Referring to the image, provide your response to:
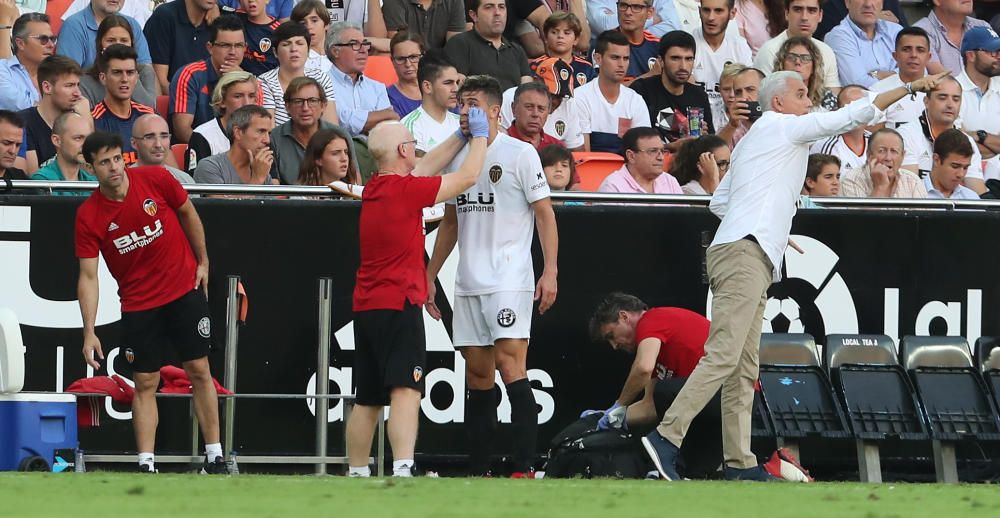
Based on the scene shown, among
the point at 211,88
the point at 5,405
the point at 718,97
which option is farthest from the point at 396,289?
the point at 718,97

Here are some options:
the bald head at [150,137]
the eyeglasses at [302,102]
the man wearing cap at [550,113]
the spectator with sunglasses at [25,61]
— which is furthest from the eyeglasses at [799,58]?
the spectator with sunglasses at [25,61]

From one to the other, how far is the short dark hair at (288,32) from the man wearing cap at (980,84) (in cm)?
572

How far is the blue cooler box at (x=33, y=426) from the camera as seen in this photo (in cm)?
859

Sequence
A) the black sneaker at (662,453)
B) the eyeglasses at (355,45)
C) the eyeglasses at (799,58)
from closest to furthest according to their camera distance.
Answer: the black sneaker at (662,453), the eyeglasses at (355,45), the eyeglasses at (799,58)

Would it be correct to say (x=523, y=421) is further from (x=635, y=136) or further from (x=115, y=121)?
(x=115, y=121)

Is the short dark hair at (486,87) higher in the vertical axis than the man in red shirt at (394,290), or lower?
higher

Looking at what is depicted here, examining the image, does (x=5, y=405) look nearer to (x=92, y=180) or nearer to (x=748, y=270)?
(x=92, y=180)

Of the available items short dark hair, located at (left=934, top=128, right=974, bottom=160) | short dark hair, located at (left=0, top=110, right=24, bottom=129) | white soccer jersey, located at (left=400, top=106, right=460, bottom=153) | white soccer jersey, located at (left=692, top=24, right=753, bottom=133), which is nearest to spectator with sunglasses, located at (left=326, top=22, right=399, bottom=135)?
white soccer jersey, located at (left=400, top=106, right=460, bottom=153)

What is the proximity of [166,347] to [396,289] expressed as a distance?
164cm

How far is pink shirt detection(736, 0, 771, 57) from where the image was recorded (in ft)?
49.1

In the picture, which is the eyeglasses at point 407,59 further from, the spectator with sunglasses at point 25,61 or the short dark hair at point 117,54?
the spectator with sunglasses at point 25,61

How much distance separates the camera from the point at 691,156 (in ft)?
36.9

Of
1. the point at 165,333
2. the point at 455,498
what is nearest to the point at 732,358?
the point at 455,498

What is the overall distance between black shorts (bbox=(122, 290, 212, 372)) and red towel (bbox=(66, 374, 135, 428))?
391mm
